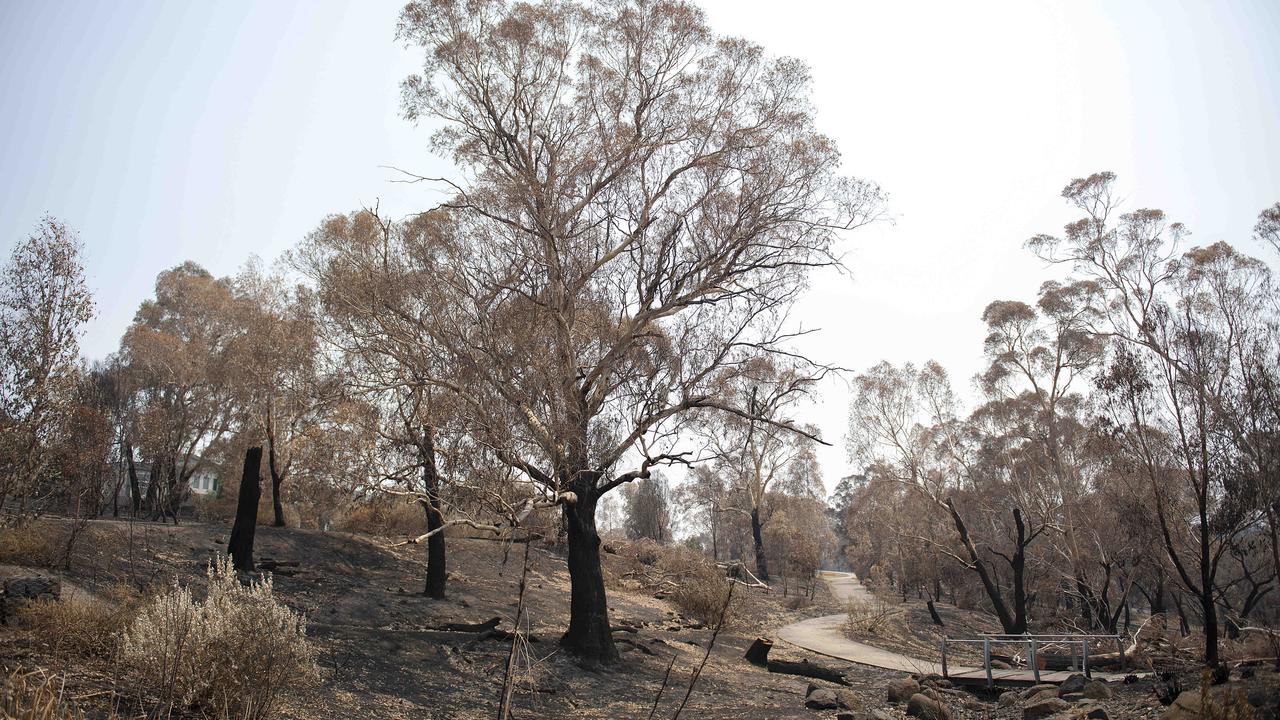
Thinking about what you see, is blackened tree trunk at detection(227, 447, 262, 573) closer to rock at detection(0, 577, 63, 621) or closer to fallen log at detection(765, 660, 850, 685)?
rock at detection(0, 577, 63, 621)

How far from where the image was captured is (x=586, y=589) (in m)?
13.8

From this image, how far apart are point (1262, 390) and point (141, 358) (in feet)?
116

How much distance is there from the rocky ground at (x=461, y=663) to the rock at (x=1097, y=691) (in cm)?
2

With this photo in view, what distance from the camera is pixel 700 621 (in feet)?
→ 70.2

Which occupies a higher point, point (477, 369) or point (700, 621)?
point (477, 369)

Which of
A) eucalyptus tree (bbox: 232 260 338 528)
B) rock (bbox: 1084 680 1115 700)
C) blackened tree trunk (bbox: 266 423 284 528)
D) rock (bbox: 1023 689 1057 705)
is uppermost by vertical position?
eucalyptus tree (bbox: 232 260 338 528)

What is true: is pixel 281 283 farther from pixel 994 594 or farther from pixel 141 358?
pixel 994 594

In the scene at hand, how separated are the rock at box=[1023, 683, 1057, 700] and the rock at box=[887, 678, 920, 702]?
1690mm

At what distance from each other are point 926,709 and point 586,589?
6048mm

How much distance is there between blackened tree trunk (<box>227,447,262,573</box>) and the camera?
15242 mm

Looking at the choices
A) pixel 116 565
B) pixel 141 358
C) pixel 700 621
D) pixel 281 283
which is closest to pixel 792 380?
pixel 700 621

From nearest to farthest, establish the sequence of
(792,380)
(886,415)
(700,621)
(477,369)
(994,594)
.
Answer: (477,369) < (792,380) < (700,621) < (994,594) < (886,415)

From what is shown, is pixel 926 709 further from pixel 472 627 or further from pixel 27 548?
pixel 27 548

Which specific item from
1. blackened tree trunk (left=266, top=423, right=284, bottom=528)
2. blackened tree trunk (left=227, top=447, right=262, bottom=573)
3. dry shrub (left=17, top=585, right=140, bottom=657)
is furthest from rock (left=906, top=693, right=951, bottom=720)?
blackened tree trunk (left=266, top=423, right=284, bottom=528)
